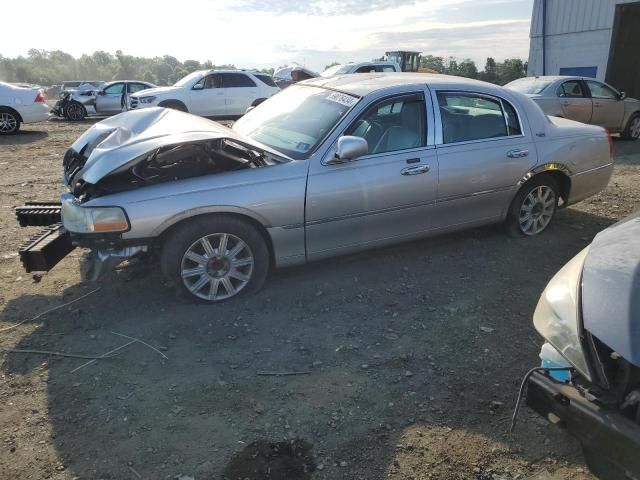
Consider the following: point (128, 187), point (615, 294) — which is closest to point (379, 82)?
point (128, 187)

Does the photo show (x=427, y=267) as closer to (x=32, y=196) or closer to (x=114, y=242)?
(x=114, y=242)

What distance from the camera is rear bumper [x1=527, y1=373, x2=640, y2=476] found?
1.79 m

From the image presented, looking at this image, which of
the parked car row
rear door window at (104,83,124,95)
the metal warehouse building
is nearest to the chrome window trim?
the metal warehouse building

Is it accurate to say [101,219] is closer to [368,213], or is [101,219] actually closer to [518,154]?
[368,213]

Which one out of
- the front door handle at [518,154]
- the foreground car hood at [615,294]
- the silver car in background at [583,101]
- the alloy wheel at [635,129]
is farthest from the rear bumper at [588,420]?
the alloy wheel at [635,129]

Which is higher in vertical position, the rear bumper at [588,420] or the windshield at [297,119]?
the windshield at [297,119]

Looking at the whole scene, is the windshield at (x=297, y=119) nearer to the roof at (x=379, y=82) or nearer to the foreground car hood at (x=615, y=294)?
the roof at (x=379, y=82)

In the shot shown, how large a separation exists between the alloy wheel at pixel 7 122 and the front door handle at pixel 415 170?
40.3 ft

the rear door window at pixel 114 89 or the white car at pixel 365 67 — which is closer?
the white car at pixel 365 67

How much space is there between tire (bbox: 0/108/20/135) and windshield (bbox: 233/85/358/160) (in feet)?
34.5

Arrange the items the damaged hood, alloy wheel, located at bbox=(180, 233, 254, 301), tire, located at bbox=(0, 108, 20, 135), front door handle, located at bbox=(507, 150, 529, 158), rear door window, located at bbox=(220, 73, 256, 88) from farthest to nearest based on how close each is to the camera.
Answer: rear door window, located at bbox=(220, 73, 256, 88), tire, located at bbox=(0, 108, 20, 135), front door handle, located at bbox=(507, 150, 529, 158), alloy wheel, located at bbox=(180, 233, 254, 301), the damaged hood

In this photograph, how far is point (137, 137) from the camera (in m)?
3.94

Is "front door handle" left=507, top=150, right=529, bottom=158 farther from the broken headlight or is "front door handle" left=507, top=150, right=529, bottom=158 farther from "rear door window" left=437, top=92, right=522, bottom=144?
the broken headlight

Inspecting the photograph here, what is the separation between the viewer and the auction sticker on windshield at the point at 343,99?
4270 millimetres
